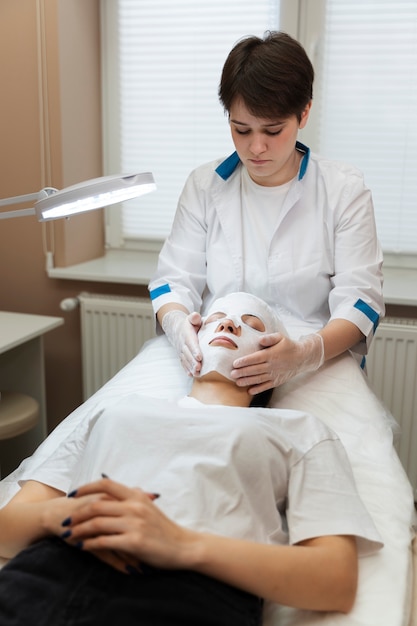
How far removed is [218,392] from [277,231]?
0.56 meters

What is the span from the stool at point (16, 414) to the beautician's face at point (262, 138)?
44.3 inches

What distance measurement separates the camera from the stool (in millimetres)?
2286

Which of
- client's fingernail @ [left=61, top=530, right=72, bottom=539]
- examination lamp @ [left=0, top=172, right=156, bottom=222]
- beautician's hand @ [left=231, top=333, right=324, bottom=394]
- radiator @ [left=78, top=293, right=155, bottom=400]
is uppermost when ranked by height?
examination lamp @ [left=0, top=172, right=156, bottom=222]

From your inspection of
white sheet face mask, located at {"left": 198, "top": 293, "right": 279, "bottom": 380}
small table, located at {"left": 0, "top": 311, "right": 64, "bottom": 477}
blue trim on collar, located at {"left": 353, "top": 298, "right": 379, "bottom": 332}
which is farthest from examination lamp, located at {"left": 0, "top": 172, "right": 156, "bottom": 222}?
small table, located at {"left": 0, "top": 311, "right": 64, "bottom": 477}

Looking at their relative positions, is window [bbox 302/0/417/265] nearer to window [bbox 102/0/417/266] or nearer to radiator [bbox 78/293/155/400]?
window [bbox 102/0/417/266]

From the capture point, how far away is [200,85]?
2.75 metres

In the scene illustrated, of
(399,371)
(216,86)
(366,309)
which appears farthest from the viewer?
(216,86)

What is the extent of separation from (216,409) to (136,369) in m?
0.53

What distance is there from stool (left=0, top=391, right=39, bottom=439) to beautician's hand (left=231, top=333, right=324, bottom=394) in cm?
104

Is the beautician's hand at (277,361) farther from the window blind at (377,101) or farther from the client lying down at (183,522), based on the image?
the window blind at (377,101)

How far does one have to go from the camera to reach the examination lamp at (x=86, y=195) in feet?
4.37

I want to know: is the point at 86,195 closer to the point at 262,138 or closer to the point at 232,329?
the point at 232,329

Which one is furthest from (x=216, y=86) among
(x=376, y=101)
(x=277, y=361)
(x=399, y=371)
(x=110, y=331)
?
(x=277, y=361)

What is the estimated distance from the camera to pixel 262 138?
1742 millimetres
